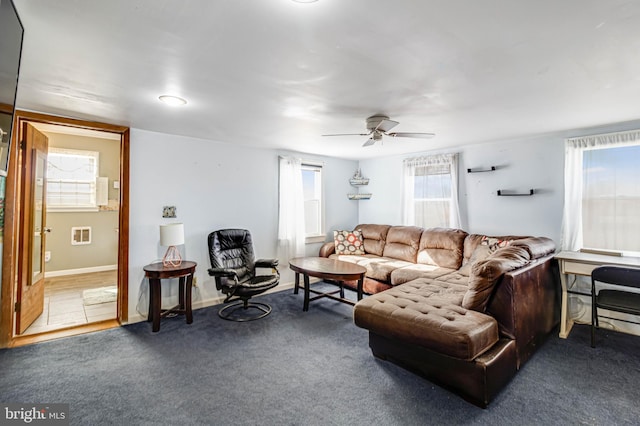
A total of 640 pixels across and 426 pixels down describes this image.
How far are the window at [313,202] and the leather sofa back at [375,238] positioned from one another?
84 centimetres

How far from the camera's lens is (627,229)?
3.21 m

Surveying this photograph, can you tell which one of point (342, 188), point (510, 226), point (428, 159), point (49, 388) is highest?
point (428, 159)

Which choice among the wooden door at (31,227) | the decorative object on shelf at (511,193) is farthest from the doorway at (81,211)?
the decorative object on shelf at (511,193)

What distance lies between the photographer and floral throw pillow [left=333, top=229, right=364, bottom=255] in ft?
16.9

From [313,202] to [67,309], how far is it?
391cm

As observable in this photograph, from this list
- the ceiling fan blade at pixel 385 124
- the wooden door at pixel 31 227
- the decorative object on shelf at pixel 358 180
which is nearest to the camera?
the ceiling fan blade at pixel 385 124

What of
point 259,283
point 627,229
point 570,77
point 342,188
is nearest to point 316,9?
point 570,77

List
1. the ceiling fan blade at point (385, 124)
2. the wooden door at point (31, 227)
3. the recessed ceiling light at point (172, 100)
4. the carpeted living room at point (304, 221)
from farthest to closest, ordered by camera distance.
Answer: the wooden door at point (31, 227) → the ceiling fan blade at point (385, 124) → the recessed ceiling light at point (172, 100) → the carpeted living room at point (304, 221)

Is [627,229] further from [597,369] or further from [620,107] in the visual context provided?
[597,369]

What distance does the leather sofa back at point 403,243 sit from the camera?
4668mm

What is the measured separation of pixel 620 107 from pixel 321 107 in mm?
2789

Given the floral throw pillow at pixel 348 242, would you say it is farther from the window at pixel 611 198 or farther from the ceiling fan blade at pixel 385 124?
the window at pixel 611 198

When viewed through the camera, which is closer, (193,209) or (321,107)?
(321,107)

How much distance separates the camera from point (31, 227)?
3188mm
